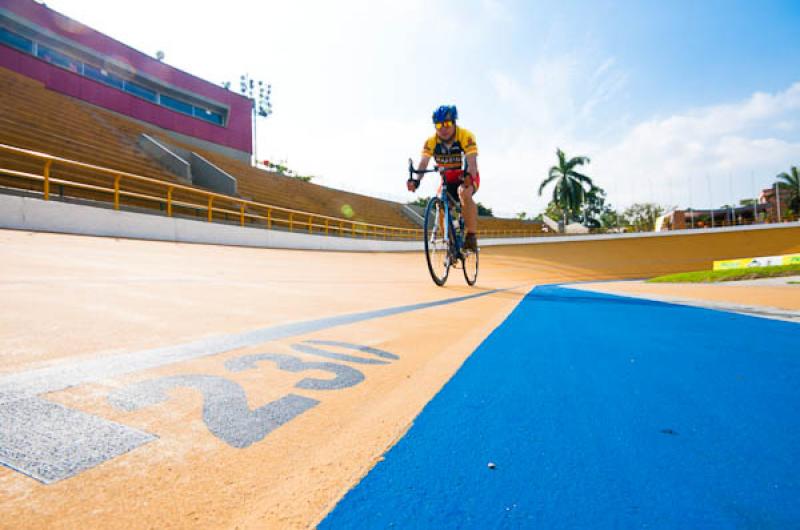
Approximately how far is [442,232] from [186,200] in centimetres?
1454

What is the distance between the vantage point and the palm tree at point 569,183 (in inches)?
1830

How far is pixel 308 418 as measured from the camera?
3.52 ft

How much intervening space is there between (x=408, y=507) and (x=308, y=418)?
457 mm

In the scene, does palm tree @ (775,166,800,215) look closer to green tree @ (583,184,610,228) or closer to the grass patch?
green tree @ (583,184,610,228)

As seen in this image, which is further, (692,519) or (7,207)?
(7,207)

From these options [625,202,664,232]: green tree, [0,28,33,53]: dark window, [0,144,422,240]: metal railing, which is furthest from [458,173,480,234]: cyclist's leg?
[625,202,664,232]: green tree

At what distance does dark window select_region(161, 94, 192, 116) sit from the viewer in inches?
1171

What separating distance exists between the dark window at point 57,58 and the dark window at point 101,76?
1.61 ft

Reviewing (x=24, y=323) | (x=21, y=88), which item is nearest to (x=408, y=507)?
(x=24, y=323)

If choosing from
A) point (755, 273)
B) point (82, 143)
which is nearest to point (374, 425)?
point (755, 273)

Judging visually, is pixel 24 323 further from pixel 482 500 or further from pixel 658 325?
pixel 658 325

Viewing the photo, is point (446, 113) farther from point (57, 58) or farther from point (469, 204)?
point (57, 58)

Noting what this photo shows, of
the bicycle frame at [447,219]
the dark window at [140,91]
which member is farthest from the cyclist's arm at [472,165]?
the dark window at [140,91]

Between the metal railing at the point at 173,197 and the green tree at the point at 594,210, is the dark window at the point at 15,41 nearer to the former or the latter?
the metal railing at the point at 173,197
